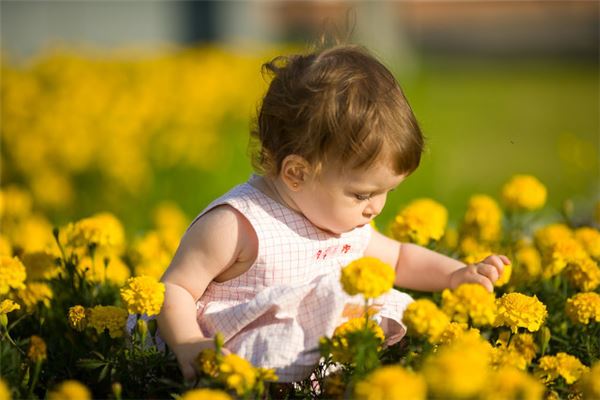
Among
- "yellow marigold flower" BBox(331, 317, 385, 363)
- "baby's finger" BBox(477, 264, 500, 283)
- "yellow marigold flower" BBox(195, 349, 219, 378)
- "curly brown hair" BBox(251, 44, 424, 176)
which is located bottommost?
"baby's finger" BBox(477, 264, 500, 283)

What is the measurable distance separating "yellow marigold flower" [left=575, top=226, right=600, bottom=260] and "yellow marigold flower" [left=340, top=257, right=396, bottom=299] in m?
1.22

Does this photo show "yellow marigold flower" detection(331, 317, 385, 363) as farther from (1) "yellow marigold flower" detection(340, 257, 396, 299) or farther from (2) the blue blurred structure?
(2) the blue blurred structure

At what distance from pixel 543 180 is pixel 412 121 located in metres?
6.17

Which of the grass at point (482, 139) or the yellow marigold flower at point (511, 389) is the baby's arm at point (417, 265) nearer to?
the grass at point (482, 139)

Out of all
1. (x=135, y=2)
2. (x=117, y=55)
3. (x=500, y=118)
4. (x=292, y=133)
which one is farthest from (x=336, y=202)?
(x=135, y=2)

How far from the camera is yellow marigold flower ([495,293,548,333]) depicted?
2373mm

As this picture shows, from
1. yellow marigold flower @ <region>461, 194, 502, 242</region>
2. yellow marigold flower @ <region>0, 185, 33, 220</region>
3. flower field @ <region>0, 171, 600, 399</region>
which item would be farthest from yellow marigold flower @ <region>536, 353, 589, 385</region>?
yellow marigold flower @ <region>0, 185, 33, 220</region>

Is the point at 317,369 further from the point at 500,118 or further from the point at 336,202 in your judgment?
the point at 500,118

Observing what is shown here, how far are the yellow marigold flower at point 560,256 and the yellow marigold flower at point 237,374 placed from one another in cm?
117

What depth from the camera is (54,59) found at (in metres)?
7.57

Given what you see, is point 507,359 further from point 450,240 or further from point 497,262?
point 450,240

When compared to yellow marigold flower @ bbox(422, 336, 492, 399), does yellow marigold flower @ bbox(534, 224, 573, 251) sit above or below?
below

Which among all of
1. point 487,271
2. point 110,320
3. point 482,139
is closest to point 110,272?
point 110,320

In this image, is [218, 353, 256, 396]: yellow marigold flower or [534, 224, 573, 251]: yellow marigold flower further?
[534, 224, 573, 251]: yellow marigold flower
